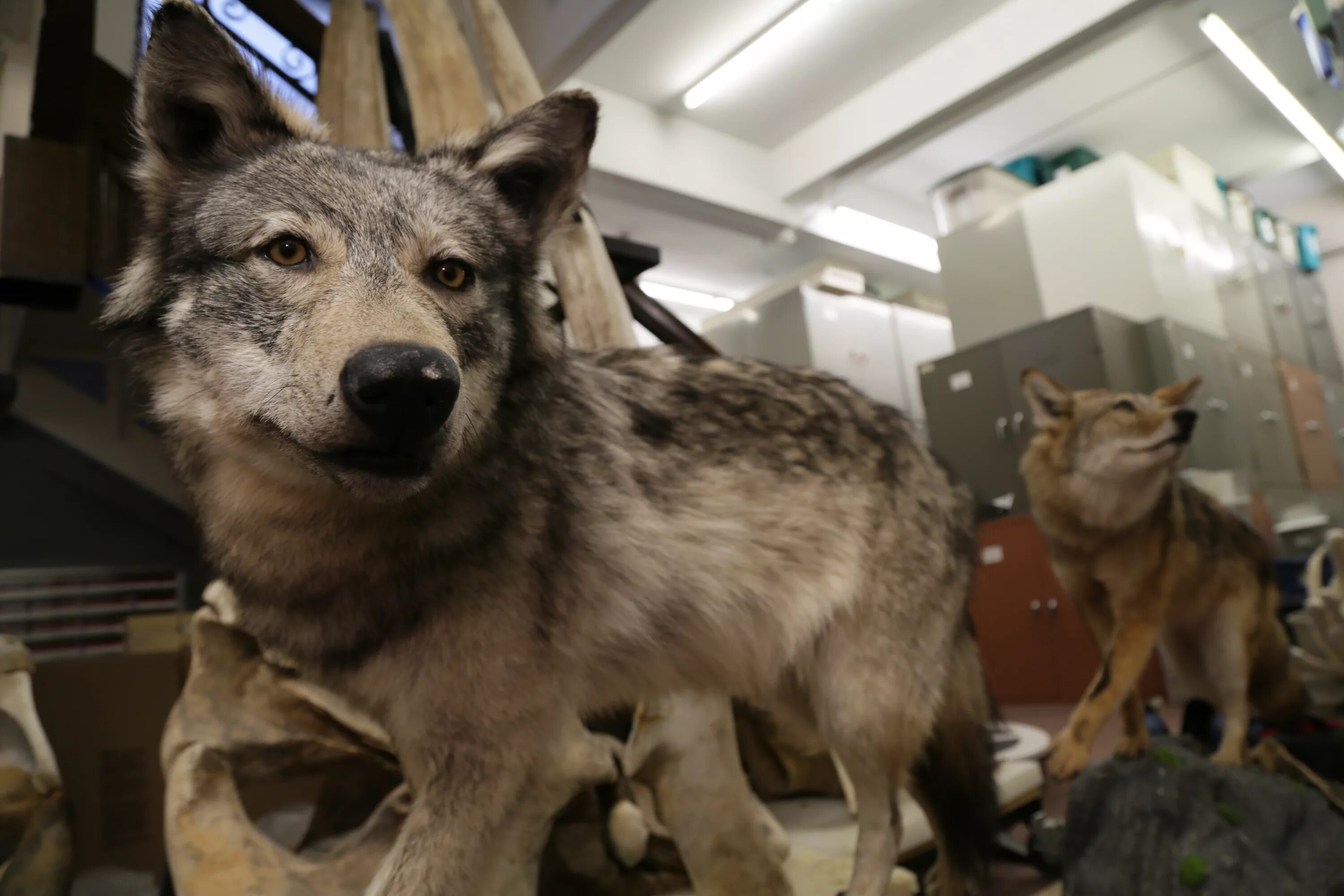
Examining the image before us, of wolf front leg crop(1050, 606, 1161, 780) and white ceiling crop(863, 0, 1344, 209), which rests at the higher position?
white ceiling crop(863, 0, 1344, 209)

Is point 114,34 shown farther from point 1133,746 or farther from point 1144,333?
point 1144,333

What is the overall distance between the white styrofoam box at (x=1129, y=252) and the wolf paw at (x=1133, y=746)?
2071mm

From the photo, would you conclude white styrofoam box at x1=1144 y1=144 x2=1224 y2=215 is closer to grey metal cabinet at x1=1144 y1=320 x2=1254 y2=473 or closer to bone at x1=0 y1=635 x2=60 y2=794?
grey metal cabinet at x1=1144 y1=320 x2=1254 y2=473

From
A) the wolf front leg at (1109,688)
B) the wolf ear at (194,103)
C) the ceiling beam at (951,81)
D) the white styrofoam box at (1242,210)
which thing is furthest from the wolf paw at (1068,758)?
the ceiling beam at (951,81)

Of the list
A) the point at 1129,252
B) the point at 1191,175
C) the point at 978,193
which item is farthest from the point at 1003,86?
the point at 1129,252

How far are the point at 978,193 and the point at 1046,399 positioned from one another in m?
3.08

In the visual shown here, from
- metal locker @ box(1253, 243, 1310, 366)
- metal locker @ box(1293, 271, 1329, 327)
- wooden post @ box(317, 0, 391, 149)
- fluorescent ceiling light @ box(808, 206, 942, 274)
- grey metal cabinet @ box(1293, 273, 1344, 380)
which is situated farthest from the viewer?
fluorescent ceiling light @ box(808, 206, 942, 274)

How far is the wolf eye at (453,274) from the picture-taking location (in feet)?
3.62

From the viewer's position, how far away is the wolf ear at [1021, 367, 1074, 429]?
5.98 feet

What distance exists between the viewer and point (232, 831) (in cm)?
143

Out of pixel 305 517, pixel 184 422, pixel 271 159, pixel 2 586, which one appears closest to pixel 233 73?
pixel 271 159

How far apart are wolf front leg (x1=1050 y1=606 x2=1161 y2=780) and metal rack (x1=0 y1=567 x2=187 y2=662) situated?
3.07 metres

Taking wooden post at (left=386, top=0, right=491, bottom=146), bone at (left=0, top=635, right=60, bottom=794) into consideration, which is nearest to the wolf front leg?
bone at (left=0, top=635, right=60, bottom=794)

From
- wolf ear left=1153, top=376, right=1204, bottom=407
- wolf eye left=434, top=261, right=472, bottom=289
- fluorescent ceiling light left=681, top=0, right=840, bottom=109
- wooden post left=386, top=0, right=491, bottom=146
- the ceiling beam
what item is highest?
fluorescent ceiling light left=681, top=0, right=840, bottom=109
